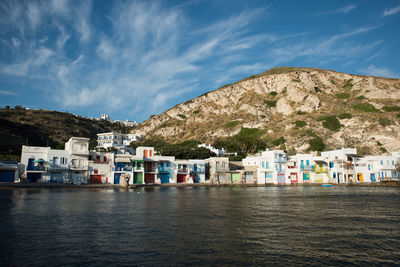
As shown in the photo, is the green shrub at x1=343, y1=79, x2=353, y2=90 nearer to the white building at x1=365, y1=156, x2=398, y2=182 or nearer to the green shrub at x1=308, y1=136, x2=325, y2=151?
the green shrub at x1=308, y1=136, x2=325, y2=151

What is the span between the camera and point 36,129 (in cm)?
11175

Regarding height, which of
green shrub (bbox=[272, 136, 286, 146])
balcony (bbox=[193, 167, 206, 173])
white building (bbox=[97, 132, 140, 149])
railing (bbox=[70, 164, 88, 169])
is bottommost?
balcony (bbox=[193, 167, 206, 173])

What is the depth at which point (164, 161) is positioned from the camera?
194 ft

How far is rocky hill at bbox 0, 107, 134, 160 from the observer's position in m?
91.4

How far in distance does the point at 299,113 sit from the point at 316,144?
2784 cm

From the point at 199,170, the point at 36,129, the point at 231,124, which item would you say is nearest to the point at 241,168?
Answer: the point at 199,170

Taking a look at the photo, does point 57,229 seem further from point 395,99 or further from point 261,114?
point 395,99

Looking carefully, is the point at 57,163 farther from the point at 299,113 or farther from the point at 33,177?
the point at 299,113

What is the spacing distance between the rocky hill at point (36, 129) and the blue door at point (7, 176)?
34164 mm

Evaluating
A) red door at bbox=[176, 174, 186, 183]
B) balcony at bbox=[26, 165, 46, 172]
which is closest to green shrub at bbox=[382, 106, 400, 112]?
red door at bbox=[176, 174, 186, 183]

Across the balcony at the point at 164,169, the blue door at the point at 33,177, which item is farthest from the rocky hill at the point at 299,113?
the blue door at the point at 33,177

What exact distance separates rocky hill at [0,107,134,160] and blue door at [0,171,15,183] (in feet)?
112

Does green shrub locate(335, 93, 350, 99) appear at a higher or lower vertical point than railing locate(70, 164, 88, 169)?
higher

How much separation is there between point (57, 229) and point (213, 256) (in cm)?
859
